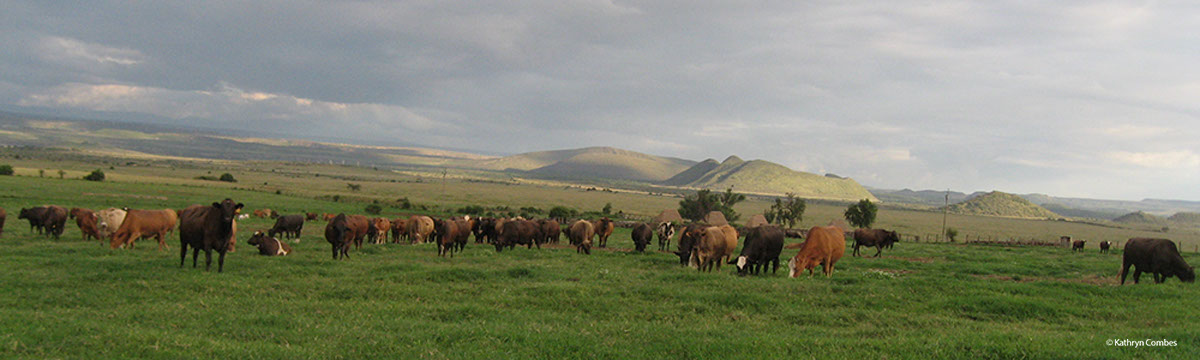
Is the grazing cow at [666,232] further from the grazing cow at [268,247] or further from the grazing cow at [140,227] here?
the grazing cow at [140,227]

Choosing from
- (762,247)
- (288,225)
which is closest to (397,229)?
(288,225)

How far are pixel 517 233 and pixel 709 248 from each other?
11.2 m

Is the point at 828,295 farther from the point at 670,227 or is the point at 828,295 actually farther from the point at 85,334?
the point at 670,227

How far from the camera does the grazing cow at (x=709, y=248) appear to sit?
2131 centimetres

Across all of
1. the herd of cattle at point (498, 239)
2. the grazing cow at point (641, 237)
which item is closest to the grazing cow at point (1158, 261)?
the herd of cattle at point (498, 239)

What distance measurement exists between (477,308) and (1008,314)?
1200cm

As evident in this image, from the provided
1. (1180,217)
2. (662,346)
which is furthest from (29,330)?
(1180,217)

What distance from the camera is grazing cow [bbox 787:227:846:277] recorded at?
63.2 feet

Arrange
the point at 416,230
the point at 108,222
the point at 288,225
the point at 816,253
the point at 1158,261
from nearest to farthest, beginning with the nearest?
the point at 816,253
the point at 1158,261
the point at 108,222
the point at 288,225
the point at 416,230

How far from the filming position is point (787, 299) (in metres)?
14.8

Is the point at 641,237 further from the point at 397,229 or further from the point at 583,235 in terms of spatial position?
the point at 397,229

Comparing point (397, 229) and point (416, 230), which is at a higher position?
point (416, 230)

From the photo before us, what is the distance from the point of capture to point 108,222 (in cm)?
2470

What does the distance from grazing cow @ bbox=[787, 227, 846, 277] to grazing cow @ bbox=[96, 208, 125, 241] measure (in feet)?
83.3
